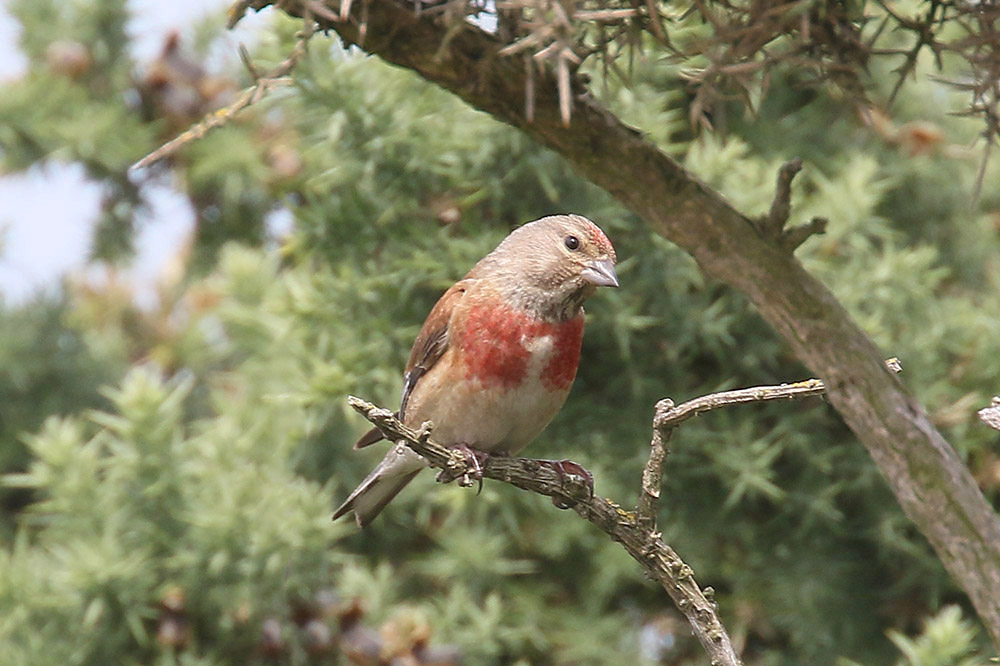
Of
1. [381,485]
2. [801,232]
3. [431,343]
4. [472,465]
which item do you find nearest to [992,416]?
[801,232]

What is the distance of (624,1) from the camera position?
3.07 m

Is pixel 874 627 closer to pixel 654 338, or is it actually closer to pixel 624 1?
pixel 654 338

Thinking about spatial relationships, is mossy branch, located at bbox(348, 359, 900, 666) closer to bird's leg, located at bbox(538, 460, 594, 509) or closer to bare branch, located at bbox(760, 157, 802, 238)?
bird's leg, located at bbox(538, 460, 594, 509)

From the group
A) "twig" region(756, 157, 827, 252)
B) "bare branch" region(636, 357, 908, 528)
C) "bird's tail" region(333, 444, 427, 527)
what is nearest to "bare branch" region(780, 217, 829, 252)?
"twig" region(756, 157, 827, 252)

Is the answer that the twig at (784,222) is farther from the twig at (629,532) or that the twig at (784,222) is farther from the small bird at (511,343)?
the twig at (629,532)

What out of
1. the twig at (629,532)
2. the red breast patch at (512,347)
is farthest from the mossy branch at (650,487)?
the red breast patch at (512,347)

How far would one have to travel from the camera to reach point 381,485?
3486mm

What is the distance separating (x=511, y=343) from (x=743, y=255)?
630 millimetres

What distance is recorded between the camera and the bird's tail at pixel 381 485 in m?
3.36

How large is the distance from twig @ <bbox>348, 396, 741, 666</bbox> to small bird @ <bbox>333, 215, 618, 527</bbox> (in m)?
0.41

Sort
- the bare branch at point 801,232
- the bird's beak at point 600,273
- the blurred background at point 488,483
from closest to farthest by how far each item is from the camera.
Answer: the bare branch at point 801,232 → the bird's beak at point 600,273 → the blurred background at point 488,483

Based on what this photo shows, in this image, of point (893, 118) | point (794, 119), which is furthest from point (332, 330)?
point (893, 118)

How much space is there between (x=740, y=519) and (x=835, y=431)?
453 millimetres

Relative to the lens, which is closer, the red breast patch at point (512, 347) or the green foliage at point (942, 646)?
the red breast patch at point (512, 347)
